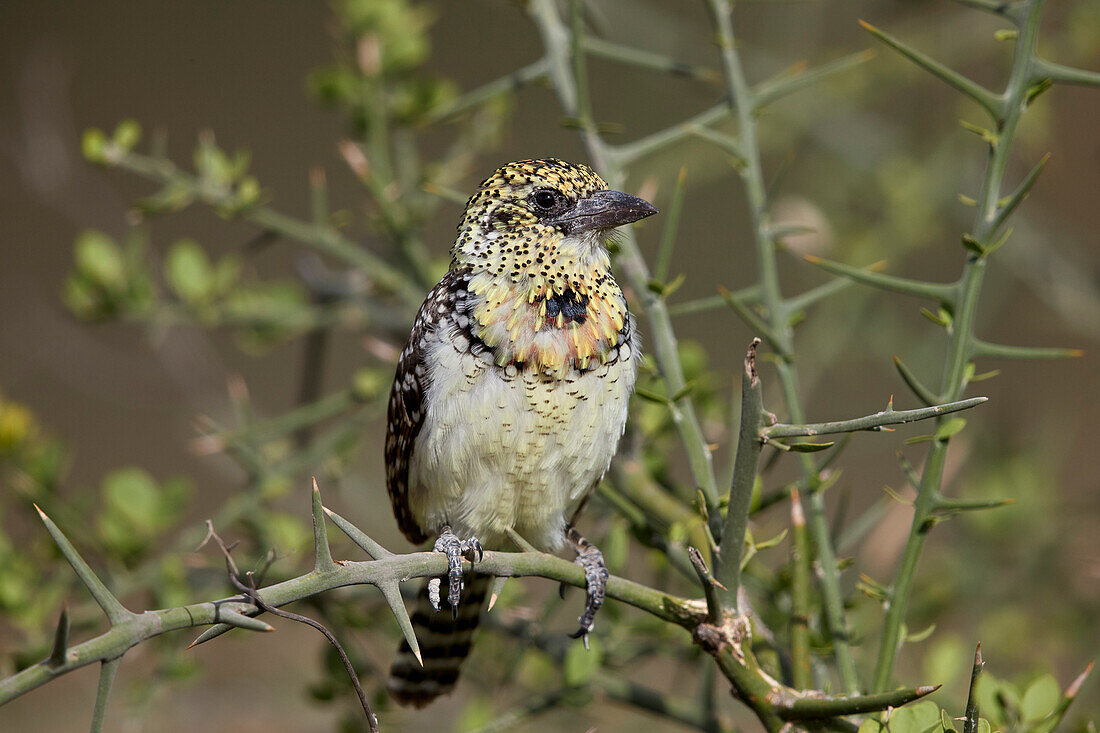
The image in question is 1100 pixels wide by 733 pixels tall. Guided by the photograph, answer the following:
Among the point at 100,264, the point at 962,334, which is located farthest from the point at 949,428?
the point at 100,264

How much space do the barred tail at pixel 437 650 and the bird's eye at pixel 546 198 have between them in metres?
0.86

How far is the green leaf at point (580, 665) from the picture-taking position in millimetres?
2121

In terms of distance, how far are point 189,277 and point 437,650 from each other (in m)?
1.32

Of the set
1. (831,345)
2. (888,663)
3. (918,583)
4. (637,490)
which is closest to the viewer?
(888,663)

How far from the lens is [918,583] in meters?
3.01

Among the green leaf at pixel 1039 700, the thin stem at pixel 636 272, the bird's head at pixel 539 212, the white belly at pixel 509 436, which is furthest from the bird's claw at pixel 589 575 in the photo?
the green leaf at pixel 1039 700

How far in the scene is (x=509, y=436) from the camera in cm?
198

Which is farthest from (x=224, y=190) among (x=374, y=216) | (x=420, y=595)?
(x=420, y=595)

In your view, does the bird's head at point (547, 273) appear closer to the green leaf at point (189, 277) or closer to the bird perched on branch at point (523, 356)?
the bird perched on branch at point (523, 356)

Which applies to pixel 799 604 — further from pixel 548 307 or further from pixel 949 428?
pixel 548 307

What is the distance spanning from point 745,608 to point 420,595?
1035 millimetres

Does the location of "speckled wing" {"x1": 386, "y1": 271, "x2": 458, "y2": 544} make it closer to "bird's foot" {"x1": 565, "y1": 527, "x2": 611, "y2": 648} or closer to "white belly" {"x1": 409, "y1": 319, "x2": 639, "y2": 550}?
"white belly" {"x1": 409, "y1": 319, "x2": 639, "y2": 550}

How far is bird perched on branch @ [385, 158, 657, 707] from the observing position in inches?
75.5

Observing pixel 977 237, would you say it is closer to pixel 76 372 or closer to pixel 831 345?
pixel 831 345
